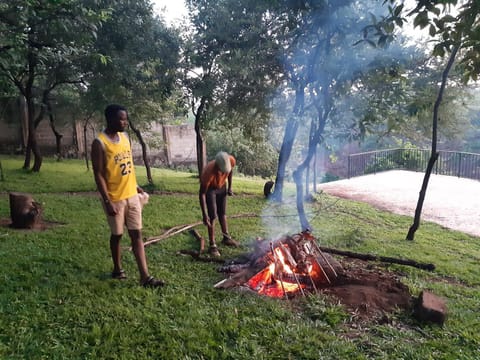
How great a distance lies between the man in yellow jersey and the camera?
3.90 m

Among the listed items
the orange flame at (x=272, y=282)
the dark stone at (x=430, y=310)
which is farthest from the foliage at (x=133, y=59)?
the dark stone at (x=430, y=310)

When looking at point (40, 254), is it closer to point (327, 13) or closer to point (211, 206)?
point (211, 206)

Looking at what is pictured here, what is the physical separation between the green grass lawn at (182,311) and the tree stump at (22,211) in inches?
7.3

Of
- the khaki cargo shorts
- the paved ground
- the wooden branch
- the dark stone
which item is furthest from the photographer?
the paved ground

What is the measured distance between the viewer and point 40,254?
5.05m

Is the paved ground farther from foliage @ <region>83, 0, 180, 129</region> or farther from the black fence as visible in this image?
foliage @ <region>83, 0, 180, 129</region>

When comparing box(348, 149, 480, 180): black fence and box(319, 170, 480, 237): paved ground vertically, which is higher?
box(348, 149, 480, 180): black fence

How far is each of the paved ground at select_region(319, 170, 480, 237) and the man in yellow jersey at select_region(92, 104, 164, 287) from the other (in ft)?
24.0

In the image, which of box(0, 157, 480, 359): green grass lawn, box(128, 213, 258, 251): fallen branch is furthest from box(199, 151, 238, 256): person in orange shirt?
box(128, 213, 258, 251): fallen branch

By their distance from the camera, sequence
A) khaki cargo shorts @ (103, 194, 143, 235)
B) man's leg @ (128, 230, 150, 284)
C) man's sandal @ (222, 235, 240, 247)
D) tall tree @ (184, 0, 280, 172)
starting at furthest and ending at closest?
tall tree @ (184, 0, 280, 172) → man's sandal @ (222, 235, 240, 247) → man's leg @ (128, 230, 150, 284) → khaki cargo shorts @ (103, 194, 143, 235)

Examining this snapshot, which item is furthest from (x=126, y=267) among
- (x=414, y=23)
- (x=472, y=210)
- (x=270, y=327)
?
(x=472, y=210)

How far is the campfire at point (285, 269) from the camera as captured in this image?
14.3ft

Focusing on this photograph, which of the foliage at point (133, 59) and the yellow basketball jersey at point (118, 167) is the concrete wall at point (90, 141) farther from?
the yellow basketball jersey at point (118, 167)

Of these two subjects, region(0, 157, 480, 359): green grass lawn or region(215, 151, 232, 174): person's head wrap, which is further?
region(215, 151, 232, 174): person's head wrap
